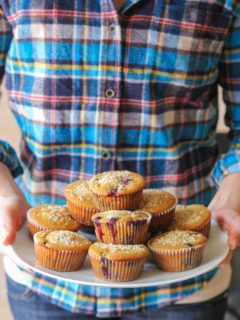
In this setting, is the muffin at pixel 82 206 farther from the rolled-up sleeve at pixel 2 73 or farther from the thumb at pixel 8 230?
the rolled-up sleeve at pixel 2 73

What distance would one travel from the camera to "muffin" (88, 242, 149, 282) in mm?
1184

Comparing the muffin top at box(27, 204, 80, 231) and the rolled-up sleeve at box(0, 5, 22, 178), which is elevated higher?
the rolled-up sleeve at box(0, 5, 22, 178)

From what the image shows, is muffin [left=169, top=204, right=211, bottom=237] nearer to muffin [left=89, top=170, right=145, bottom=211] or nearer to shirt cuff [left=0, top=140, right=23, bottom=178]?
muffin [left=89, top=170, right=145, bottom=211]

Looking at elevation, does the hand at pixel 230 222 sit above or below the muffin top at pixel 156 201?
below

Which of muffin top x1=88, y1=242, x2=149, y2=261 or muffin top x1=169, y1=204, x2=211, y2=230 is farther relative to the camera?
muffin top x1=169, y1=204, x2=211, y2=230

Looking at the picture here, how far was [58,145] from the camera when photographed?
1503mm

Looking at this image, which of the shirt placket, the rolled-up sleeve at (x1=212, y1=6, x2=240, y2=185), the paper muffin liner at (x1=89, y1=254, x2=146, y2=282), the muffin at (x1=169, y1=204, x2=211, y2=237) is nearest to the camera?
the paper muffin liner at (x1=89, y1=254, x2=146, y2=282)

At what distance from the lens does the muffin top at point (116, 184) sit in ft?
4.13

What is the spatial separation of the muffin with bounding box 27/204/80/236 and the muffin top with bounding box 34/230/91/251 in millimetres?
19

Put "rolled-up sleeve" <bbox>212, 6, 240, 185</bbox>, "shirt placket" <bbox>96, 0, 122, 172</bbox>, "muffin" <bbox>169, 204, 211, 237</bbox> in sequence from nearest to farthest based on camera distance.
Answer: "muffin" <bbox>169, 204, 211, 237</bbox> < "shirt placket" <bbox>96, 0, 122, 172</bbox> < "rolled-up sleeve" <bbox>212, 6, 240, 185</bbox>

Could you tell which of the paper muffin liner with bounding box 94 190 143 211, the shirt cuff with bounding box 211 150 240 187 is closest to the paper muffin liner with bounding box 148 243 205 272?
the paper muffin liner with bounding box 94 190 143 211

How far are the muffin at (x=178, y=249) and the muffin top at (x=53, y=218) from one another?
165 mm

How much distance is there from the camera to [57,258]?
1217 millimetres

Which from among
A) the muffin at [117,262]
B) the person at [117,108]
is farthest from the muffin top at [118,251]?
the person at [117,108]
